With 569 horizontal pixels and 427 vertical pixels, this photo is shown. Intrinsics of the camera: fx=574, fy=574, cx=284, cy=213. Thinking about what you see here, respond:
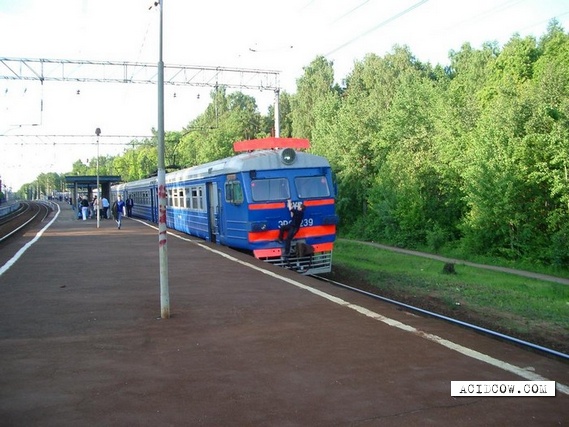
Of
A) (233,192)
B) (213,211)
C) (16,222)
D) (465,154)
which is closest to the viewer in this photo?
(233,192)

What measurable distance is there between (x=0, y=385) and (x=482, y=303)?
35.9 ft

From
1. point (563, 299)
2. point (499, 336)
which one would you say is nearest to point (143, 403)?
point (499, 336)

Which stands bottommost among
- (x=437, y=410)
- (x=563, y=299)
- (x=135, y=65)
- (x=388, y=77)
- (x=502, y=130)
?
(x=563, y=299)

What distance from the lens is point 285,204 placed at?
15.3 meters

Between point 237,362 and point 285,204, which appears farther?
point 285,204

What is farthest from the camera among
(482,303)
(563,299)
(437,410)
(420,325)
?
(563,299)

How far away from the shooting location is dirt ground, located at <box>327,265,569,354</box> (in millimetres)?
9953

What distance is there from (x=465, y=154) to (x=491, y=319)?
20417 millimetres

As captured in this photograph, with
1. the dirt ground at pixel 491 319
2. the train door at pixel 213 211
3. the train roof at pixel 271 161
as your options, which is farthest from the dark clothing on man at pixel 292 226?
the train door at pixel 213 211

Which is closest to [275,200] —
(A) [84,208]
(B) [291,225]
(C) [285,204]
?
(C) [285,204]

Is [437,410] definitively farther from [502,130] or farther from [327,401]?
[502,130]

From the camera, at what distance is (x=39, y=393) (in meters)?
5.29

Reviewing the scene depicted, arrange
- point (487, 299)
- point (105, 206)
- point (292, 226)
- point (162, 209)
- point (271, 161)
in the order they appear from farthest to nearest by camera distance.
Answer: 1. point (105, 206)
2. point (271, 161)
3. point (292, 226)
4. point (487, 299)
5. point (162, 209)

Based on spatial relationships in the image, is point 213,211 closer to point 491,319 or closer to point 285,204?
point 285,204
